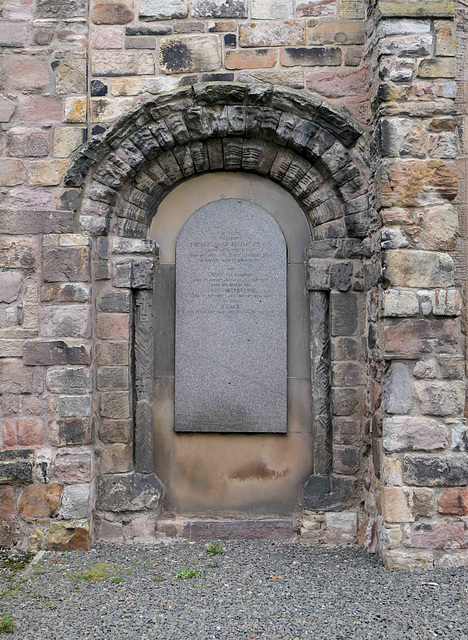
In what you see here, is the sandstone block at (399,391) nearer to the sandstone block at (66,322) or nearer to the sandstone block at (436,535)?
the sandstone block at (436,535)

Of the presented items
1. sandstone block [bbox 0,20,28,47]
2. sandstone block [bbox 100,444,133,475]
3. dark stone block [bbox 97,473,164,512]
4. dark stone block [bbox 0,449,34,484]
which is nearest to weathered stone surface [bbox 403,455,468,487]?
dark stone block [bbox 97,473,164,512]

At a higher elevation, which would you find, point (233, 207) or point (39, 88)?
point (39, 88)

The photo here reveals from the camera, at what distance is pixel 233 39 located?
3.90m

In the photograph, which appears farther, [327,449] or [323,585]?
[327,449]

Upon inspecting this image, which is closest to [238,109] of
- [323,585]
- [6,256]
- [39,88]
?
[39,88]

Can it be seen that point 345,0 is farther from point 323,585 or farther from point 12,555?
point 12,555

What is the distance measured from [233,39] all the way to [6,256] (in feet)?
7.38

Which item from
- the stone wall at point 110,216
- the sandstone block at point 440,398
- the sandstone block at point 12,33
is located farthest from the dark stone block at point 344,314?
the sandstone block at point 12,33

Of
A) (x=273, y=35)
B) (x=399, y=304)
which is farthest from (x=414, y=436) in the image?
(x=273, y=35)

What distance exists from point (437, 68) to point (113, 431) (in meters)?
3.30

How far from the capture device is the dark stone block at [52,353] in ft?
12.5

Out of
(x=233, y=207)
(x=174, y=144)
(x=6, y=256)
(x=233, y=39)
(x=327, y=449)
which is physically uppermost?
(x=233, y=39)

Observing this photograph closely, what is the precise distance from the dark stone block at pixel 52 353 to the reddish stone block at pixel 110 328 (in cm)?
19

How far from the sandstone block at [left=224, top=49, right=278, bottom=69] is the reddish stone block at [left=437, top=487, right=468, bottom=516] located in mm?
3154
